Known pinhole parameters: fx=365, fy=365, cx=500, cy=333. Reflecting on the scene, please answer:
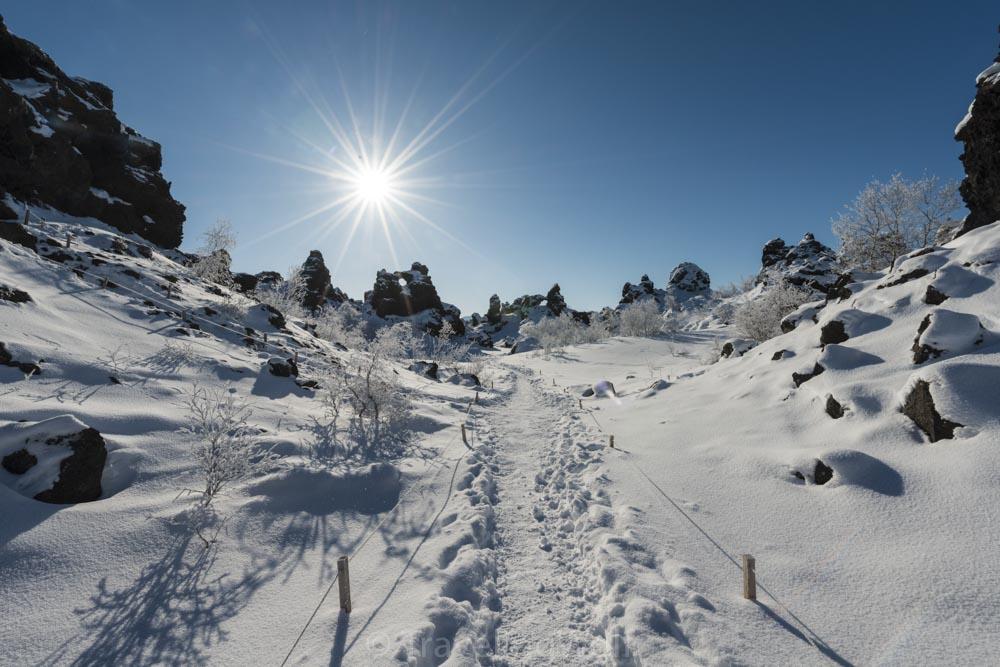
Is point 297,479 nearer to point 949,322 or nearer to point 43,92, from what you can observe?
point 949,322

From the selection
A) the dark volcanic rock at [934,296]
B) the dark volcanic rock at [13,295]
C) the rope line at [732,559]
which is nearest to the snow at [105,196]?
the dark volcanic rock at [13,295]

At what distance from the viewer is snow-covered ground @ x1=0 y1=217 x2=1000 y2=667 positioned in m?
4.22

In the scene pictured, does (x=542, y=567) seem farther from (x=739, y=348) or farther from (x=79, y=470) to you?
(x=739, y=348)

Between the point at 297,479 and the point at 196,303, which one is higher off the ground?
the point at 196,303

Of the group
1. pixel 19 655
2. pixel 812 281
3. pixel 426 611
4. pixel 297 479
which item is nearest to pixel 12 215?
pixel 297 479

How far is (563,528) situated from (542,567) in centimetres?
131

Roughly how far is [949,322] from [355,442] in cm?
1483

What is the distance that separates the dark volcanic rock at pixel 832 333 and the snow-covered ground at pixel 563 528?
0.22 feet

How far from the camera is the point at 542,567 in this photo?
6035 millimetres

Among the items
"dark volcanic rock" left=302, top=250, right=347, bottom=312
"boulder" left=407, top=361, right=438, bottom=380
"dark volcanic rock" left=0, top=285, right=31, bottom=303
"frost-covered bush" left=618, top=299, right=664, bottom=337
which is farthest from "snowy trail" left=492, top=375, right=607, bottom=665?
"dark volcanic rock" left=302, top=250, right=347, bottom=312

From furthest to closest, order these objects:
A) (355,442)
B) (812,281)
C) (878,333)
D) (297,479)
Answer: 1. (812,281)
2. (355,442)
3. (878,333)
4. (297,479)

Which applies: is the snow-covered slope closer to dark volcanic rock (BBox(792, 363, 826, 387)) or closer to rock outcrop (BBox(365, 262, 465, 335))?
dark volcanic rock (BBox(792, 363, 826, 387))

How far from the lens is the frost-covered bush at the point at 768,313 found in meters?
22.4

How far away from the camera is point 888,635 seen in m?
4.02
